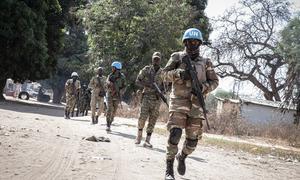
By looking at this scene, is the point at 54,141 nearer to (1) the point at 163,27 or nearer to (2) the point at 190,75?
(2) the point at 190,75

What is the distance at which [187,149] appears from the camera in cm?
569

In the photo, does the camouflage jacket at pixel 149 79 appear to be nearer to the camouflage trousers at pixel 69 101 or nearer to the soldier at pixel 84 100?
the camouflage trousers at pixel 69 101

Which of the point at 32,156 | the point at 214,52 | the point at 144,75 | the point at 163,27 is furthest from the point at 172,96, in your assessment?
the point at 214,52

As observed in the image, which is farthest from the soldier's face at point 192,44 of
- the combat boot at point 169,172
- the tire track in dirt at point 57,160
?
the tire track in dirt at point 57,160

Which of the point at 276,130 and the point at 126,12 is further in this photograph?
the point at 126,12

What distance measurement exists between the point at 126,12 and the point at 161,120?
10015 millimetres

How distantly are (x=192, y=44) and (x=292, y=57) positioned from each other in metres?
25.1

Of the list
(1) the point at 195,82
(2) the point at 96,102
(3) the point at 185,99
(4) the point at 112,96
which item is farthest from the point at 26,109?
(1) the point at 195,82

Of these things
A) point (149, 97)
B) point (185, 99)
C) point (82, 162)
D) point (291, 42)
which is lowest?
point (82, 162)

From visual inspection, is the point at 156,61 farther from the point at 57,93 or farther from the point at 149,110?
the point at 57,93

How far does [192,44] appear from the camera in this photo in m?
5.74

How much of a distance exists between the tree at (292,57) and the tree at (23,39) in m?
15.5

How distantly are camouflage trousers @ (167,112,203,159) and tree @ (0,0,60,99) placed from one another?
67.9 feet

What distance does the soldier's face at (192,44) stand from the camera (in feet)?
18.7
